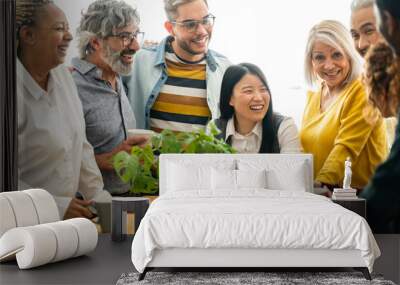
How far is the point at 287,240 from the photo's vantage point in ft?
17.3

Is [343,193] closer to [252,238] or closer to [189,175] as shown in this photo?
[189,175]

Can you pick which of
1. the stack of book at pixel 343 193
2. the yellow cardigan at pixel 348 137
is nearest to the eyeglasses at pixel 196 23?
the yellow cardigan at pixel 348 137

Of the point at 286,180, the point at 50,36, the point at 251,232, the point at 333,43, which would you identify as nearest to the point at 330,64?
the point at 333,43

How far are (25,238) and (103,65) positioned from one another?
119 inches

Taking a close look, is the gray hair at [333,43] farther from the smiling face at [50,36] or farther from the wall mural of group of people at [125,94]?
the smiling face at [50,36]

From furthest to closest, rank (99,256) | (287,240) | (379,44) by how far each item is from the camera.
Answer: (379,44), (99,256), (287,240)

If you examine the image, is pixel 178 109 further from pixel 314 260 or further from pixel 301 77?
pixel 314 260

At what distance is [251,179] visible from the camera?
7.09 meters

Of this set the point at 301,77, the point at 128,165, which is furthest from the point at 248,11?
the point at 128,165

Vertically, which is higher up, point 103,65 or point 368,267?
point 103,65

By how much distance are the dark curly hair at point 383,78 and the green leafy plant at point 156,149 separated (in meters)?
1.66

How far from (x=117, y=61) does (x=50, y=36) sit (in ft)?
2.63

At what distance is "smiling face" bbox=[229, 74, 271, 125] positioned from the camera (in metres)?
8.05

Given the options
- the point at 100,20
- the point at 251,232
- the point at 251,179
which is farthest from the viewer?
the point at 100,20
